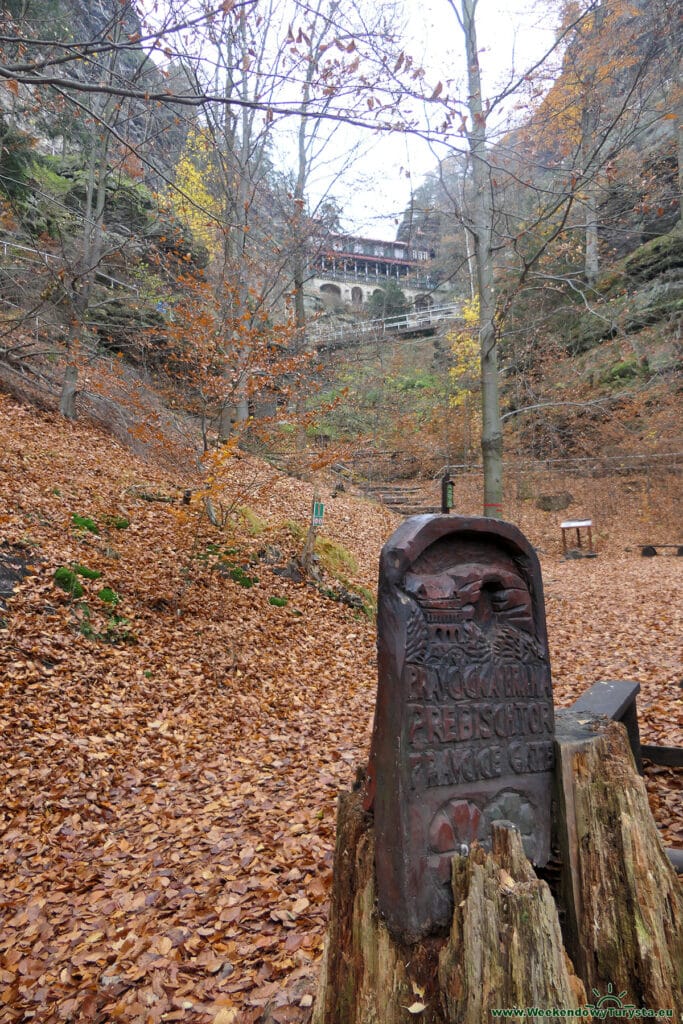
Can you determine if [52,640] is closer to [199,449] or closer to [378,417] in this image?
[199,449]

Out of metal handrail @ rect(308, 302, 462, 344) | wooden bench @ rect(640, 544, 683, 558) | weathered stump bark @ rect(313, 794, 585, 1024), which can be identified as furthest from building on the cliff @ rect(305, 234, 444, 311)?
weathered stump bark @ rect(313, 794, 585, 1024)

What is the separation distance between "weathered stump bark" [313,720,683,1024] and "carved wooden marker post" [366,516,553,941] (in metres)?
0.11

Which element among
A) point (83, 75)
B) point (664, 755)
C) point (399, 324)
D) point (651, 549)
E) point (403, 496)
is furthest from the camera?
point (399, 324)

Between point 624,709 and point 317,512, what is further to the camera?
point 317,512

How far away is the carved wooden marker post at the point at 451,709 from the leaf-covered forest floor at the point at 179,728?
1.06m

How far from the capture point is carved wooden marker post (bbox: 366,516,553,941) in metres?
2.15

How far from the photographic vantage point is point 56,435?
10773mm

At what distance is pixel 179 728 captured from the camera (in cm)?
527

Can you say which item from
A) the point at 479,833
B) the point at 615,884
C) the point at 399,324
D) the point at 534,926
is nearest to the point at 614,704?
the point at 615,884

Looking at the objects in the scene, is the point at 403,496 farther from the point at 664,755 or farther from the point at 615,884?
the point at 615,884

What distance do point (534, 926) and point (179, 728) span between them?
13.2 feet

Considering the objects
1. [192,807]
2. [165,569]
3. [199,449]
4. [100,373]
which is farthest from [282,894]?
[100,373]

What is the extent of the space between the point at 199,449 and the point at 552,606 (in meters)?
5.77

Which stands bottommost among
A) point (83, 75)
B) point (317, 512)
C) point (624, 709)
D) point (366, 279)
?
point (624, 709)
